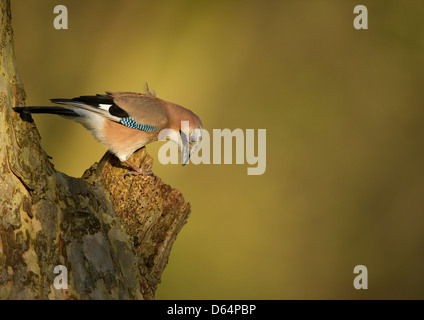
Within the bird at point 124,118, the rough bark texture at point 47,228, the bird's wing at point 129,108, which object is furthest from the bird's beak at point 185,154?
the rough bark texture at point 47,228

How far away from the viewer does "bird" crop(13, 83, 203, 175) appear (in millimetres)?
3094

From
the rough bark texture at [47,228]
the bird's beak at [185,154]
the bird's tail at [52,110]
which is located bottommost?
the rough bark texture at [47,228]

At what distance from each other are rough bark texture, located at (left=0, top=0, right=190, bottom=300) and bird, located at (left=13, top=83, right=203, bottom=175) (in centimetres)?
36

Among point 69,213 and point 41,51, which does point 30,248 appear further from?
point 41,51

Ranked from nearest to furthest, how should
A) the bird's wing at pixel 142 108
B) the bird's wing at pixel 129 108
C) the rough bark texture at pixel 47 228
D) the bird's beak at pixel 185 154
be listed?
the rough bark texture at pixel 47 228
the bird's wing at pixel 129 108
the bird's wing at pixel 142 108
the bird's beak at pixel 185 154

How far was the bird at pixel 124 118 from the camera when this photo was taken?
10.2 ft

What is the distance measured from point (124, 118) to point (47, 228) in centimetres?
94

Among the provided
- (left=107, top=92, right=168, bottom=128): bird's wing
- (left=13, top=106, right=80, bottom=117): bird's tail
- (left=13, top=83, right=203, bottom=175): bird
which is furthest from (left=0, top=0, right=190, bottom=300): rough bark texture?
(left=107, top=92, right=168, bottom=128): bird's wing

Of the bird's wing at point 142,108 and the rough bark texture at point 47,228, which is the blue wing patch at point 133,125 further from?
the rough bark texture at point 47,228

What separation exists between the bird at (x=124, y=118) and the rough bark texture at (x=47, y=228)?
1.18ft

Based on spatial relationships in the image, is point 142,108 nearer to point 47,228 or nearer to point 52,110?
point 52,110

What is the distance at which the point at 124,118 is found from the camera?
3176 millimetres

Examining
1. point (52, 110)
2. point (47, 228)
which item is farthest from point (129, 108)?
point (47, 228)

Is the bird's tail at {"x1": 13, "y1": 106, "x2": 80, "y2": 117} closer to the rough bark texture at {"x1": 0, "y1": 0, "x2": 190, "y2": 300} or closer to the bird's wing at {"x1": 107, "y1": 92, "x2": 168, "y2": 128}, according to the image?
the rough bark texture at {"x1": 0, "y1": 0, "x2": 190, "y2": 300}
